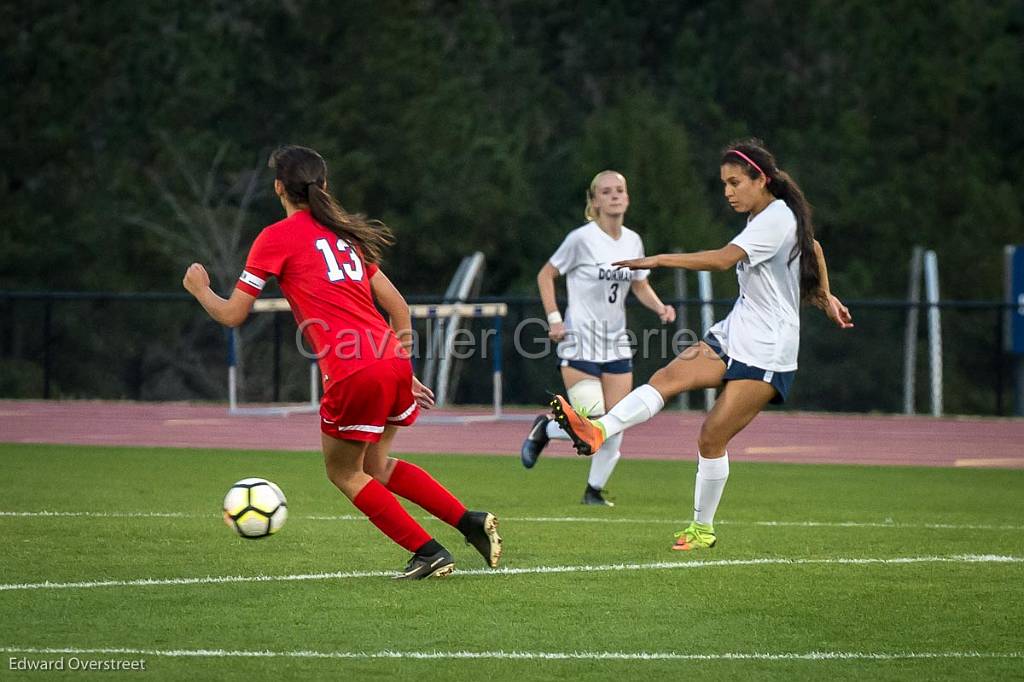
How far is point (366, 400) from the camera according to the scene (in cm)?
709

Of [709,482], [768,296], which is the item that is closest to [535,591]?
[709,482]

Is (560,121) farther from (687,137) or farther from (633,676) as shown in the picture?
(633,676)

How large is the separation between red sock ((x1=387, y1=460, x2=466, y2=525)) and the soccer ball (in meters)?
0.59

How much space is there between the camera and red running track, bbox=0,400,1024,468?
52.4 ft

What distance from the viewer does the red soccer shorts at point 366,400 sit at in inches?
279

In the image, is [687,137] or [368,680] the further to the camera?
[687,137]

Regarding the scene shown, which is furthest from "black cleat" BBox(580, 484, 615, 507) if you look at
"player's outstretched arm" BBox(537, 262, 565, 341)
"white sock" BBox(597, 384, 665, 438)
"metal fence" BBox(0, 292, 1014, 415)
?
"metal fence" BBox(0, 292, 1014, 415)

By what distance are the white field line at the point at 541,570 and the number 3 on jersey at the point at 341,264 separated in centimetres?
138

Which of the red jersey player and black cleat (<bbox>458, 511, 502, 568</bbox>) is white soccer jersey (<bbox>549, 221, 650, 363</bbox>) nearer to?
black cleat (<bbox>458, 511, 502, 568</bbox>)

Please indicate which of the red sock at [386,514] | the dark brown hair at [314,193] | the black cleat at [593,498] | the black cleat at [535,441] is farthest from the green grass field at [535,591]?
the dark brown hair at [314,193]

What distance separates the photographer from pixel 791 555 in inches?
332

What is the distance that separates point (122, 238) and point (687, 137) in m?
12.9

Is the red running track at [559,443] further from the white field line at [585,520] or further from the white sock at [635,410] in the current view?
the white sock at [635,410]

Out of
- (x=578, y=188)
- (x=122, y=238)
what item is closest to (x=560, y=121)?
(x=578, y=188)
